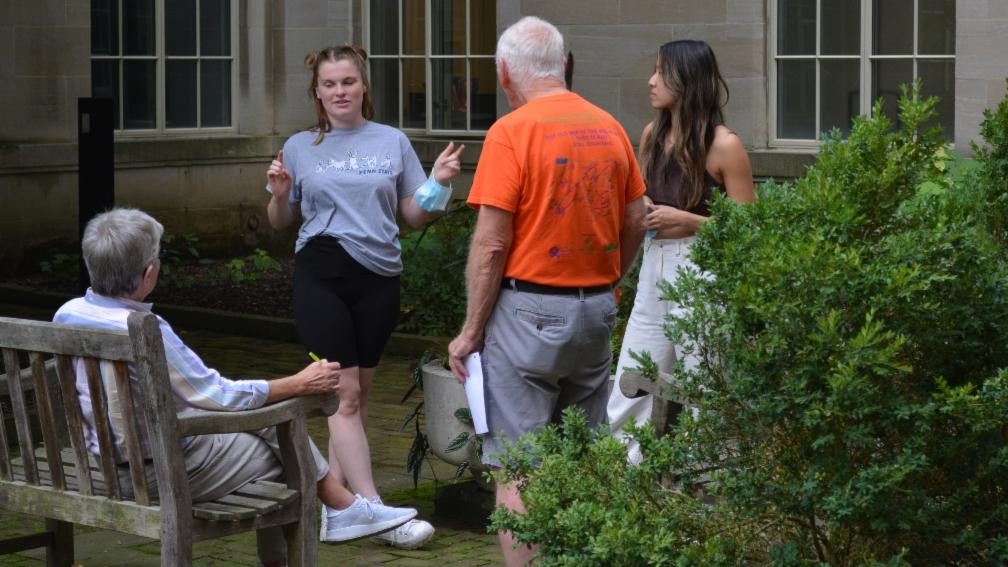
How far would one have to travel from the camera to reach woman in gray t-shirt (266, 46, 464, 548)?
20.3 feet

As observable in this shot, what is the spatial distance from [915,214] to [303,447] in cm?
215

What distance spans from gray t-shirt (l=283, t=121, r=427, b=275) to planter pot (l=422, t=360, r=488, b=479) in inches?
17.8

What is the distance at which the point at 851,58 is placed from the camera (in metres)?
12.7

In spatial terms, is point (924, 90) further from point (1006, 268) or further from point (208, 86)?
point (1006, 268)

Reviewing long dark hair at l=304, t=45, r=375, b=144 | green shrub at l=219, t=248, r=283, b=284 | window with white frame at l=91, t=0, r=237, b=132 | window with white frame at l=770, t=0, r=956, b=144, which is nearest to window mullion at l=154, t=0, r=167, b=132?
window with white frame at l=91, t=0, r=237, b=132

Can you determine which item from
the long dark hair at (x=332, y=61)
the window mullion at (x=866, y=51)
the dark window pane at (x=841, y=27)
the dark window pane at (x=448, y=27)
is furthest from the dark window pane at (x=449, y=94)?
the long dark hair at (x=332, y=61)

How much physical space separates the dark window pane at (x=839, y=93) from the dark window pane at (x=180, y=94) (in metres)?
6.41

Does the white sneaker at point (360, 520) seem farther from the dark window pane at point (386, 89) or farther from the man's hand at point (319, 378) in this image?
the dark window pane at point (386, 89)

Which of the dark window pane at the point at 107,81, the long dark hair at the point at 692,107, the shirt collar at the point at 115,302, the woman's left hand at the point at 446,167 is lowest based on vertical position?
the shirt collar at the point at 115,302

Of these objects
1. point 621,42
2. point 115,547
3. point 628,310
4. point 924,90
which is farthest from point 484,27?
point 115,547

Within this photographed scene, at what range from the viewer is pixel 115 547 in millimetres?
6223

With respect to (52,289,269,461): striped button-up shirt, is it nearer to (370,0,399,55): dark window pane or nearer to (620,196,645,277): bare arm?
(620,196,645,277): bare arm

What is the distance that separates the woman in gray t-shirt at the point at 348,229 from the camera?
243 inches

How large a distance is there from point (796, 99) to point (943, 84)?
1.23 m
